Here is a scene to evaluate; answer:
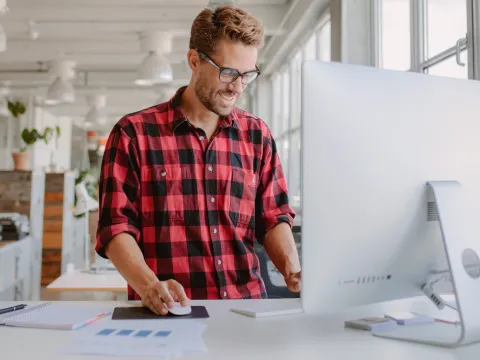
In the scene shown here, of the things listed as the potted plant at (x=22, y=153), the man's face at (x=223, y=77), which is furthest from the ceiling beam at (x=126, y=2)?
the man's face at (x=223, y=77)

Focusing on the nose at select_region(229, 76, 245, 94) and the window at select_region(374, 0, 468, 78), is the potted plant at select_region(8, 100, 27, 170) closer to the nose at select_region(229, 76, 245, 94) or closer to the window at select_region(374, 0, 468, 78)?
the window at select_region(374, 0, 468, 78)

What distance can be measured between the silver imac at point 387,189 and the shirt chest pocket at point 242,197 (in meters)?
0.69

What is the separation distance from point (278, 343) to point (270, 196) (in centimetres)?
81

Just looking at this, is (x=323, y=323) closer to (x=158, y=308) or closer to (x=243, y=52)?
(x=158, y=308)

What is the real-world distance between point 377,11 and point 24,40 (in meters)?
6.60

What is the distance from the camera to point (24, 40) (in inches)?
375

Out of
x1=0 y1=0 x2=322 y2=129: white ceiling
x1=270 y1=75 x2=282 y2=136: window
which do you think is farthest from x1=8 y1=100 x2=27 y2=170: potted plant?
x1=270 y1=75 x2=282 y2=136: window

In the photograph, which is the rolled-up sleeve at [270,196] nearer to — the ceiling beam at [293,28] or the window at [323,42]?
the ceiling beam at [293,28]

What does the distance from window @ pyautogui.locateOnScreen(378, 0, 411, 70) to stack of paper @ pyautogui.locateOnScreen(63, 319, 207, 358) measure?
3239mm

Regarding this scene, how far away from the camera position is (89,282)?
3396 millimetres

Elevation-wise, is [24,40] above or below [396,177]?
above

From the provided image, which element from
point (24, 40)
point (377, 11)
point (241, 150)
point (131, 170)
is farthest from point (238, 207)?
point (24, 40)

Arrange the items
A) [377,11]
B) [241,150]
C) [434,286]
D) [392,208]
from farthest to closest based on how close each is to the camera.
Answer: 1. [377,11]
2. [241,150]
3. [434,286]
4. [392,208]

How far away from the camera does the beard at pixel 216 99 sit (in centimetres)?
172
